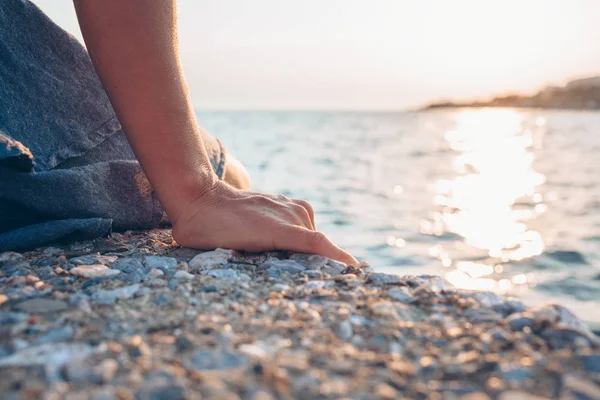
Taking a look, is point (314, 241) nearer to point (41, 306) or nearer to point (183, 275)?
point (183, 275)

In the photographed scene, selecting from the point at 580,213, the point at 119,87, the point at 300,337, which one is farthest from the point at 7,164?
the point at 580,213

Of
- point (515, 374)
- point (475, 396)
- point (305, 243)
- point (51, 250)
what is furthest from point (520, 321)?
point (51, 250)

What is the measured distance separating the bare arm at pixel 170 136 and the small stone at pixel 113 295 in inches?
17.3

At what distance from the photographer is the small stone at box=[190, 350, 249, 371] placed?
876 millimetres

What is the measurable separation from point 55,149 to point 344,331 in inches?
47.9

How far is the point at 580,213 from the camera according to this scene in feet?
23.9

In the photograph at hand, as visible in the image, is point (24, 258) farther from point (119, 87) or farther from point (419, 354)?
point (419, 354)

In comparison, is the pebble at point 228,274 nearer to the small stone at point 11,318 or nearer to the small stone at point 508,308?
the small stone at point 11,318

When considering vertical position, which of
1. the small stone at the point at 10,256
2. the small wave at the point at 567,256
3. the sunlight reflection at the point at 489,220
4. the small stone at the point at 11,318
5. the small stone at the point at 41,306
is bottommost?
the sunlight reflection at the point at 489,220

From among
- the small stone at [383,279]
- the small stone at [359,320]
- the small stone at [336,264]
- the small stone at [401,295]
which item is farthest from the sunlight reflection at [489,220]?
the small stone at [359,320]

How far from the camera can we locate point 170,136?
1.56 meters

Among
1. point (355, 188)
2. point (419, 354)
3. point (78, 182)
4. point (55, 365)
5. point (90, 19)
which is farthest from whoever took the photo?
point (355, 188)

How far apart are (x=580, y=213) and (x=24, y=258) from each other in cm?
738

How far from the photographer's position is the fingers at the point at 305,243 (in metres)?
1.62
